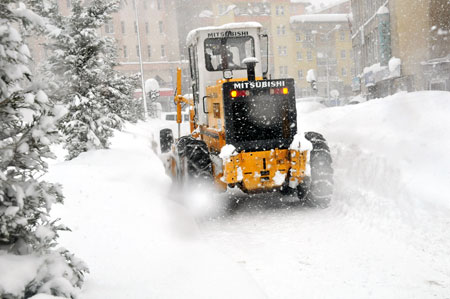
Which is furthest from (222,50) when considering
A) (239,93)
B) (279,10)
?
(279,10)

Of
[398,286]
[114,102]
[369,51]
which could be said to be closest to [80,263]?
[398,286]

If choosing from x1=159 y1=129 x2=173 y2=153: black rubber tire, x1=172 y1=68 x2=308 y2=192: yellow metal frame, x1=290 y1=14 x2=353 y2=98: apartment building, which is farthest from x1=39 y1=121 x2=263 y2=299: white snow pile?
x1=290 y1=14 x2=353 y2=98: apartment building

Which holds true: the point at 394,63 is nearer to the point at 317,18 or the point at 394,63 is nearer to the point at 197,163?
the point at 197,163

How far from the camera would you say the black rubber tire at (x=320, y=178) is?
823cm

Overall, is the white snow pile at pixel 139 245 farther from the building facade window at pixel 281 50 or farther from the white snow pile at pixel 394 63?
the building facade window at pixel 281 50

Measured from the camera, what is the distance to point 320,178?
27.1 feet

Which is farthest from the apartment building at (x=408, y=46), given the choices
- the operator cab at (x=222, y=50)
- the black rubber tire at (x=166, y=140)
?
the operator cab at (x=222, y=50)

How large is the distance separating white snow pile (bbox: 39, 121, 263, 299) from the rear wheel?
2298mm

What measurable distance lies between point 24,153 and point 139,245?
85.7 inches

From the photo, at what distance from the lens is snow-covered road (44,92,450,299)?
4742 millimetres

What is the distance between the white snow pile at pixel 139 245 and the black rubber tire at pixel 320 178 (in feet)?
7.54

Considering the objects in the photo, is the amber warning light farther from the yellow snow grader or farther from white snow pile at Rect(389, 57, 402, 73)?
white snow pile at Rect(389, 57, 402, 73)

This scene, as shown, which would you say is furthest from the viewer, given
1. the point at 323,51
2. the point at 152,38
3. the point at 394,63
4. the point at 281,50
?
the point at 323,51

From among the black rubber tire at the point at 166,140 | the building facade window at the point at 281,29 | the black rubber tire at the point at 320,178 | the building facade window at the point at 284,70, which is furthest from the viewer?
the building facade window at the point at 281,29
